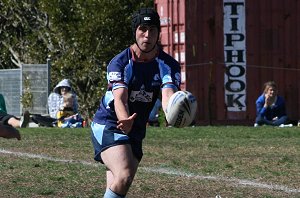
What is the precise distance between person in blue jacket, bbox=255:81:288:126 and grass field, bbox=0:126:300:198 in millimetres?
3833

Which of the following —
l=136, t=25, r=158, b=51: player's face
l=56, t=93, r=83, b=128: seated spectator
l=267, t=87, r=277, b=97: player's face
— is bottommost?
l=56, t=93, r=83, b=128: seated spectator

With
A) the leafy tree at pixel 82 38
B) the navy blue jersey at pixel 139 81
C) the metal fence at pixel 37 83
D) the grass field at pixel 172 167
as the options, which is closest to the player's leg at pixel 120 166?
the navy blue jersey at pixel 139 81

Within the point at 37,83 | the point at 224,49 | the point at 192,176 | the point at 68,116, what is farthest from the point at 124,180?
the point at 37,83

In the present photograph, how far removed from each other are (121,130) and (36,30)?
26917mm

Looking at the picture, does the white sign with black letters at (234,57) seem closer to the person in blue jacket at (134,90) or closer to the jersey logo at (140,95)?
the person in blue jacket at (134,90)

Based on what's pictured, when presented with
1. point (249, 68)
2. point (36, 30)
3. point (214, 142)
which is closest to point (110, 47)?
point (36, 30)

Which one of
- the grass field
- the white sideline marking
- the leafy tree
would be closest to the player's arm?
the grass field

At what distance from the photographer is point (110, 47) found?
106 ft

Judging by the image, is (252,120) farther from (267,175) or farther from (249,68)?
(267,175)

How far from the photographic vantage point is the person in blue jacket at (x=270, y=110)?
24297mm

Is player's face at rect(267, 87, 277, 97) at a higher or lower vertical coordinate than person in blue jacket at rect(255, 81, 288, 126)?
higher

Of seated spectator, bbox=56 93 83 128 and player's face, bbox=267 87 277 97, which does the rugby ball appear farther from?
seated spectator, bbox=56 93 83 128

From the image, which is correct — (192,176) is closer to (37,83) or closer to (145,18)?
(145,18)

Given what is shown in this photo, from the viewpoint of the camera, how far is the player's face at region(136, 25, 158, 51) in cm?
815
